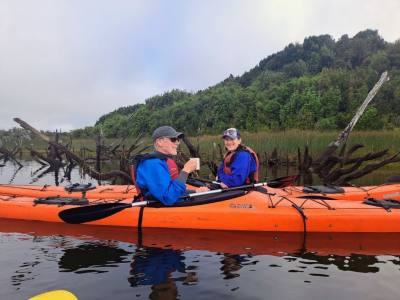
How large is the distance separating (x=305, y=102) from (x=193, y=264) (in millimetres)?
30920

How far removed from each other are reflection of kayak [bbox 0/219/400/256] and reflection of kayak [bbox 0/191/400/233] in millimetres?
85

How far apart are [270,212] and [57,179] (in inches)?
413

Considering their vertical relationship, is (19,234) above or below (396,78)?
below

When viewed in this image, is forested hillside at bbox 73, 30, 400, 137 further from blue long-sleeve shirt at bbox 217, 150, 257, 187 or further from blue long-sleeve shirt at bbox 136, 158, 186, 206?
blue long-sleeve shirt at bbox 136, 158, 186, 206

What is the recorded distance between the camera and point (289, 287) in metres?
3.88

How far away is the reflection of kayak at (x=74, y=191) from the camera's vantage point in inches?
292

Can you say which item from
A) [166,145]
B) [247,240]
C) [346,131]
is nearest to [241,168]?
[247,240]

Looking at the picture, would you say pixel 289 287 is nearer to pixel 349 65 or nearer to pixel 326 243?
pixel 326 243

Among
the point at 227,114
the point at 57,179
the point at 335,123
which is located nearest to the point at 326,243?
the point at 57,179

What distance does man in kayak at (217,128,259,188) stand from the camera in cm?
630

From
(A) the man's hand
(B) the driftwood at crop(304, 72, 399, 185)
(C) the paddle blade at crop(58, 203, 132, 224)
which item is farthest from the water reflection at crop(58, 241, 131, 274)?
→ (B) the driftwood at crop(304, 72, 399, 185)

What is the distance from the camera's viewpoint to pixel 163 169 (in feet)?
16.5

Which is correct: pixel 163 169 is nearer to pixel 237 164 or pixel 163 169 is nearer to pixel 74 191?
pixel 237 164

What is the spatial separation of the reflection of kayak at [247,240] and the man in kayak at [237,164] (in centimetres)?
102
